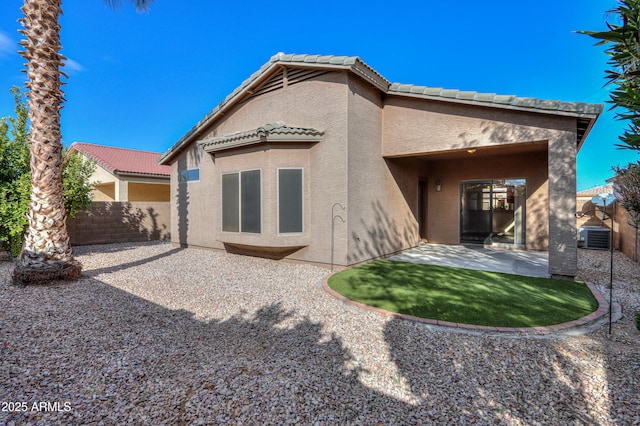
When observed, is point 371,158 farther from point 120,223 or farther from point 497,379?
point 120,223

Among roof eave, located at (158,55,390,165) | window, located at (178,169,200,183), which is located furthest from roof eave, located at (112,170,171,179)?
window, located at (178,169,200,183)

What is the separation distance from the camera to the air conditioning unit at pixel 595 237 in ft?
44.7

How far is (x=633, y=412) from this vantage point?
3.06 metres

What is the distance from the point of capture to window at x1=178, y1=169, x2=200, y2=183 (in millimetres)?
13623

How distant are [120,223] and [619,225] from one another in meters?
25.5

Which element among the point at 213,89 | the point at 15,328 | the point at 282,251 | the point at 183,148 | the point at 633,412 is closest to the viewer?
the point at 633,412

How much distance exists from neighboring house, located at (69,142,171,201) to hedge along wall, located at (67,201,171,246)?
3.27 metres

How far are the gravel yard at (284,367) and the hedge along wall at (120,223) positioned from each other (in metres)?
10.0

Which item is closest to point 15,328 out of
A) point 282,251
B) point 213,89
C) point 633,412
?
point 282,251

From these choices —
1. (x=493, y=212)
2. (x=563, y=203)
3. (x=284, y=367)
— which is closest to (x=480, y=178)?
(x=493, y=212)

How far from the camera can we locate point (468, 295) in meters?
6.71

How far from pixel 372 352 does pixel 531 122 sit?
8.06 meters

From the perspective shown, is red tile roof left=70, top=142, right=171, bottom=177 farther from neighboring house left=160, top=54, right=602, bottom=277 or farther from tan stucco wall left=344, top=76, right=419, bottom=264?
tan stucco wall left=344, top=76, right=419, bottom=264

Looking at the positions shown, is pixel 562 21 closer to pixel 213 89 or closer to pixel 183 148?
pixel 183 148
